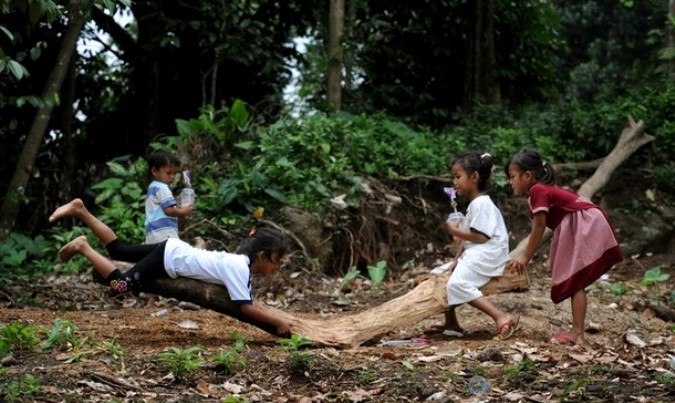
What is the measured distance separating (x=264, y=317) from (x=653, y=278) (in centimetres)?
489

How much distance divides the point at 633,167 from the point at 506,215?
2.11m

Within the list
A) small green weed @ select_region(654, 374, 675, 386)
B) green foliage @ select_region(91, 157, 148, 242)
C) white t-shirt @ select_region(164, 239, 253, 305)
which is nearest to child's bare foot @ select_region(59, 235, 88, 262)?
white t-shirt @ select_region(164, 239, 253, 305)

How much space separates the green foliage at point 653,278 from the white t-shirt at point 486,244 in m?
3.23

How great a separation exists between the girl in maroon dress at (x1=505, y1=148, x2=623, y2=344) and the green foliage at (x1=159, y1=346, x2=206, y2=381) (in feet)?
8.59

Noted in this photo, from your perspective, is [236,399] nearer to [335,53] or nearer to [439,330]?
[439,330]

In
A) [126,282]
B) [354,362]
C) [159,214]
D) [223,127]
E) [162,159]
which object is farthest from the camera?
[223,127]

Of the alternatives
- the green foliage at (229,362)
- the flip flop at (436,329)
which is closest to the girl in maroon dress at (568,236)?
the flip flop at (436,329)

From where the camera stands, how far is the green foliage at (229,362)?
538 centimetres

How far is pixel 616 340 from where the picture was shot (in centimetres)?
708

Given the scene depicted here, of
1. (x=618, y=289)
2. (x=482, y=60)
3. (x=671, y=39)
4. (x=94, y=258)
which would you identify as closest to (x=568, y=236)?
(x=618, y=289)

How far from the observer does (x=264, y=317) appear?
6410 mm

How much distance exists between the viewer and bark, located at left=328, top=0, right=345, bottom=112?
13.6 meters

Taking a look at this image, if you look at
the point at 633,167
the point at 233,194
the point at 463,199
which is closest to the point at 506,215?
the point at 463,199

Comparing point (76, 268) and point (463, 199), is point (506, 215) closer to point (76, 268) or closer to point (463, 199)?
point (463, 199)
